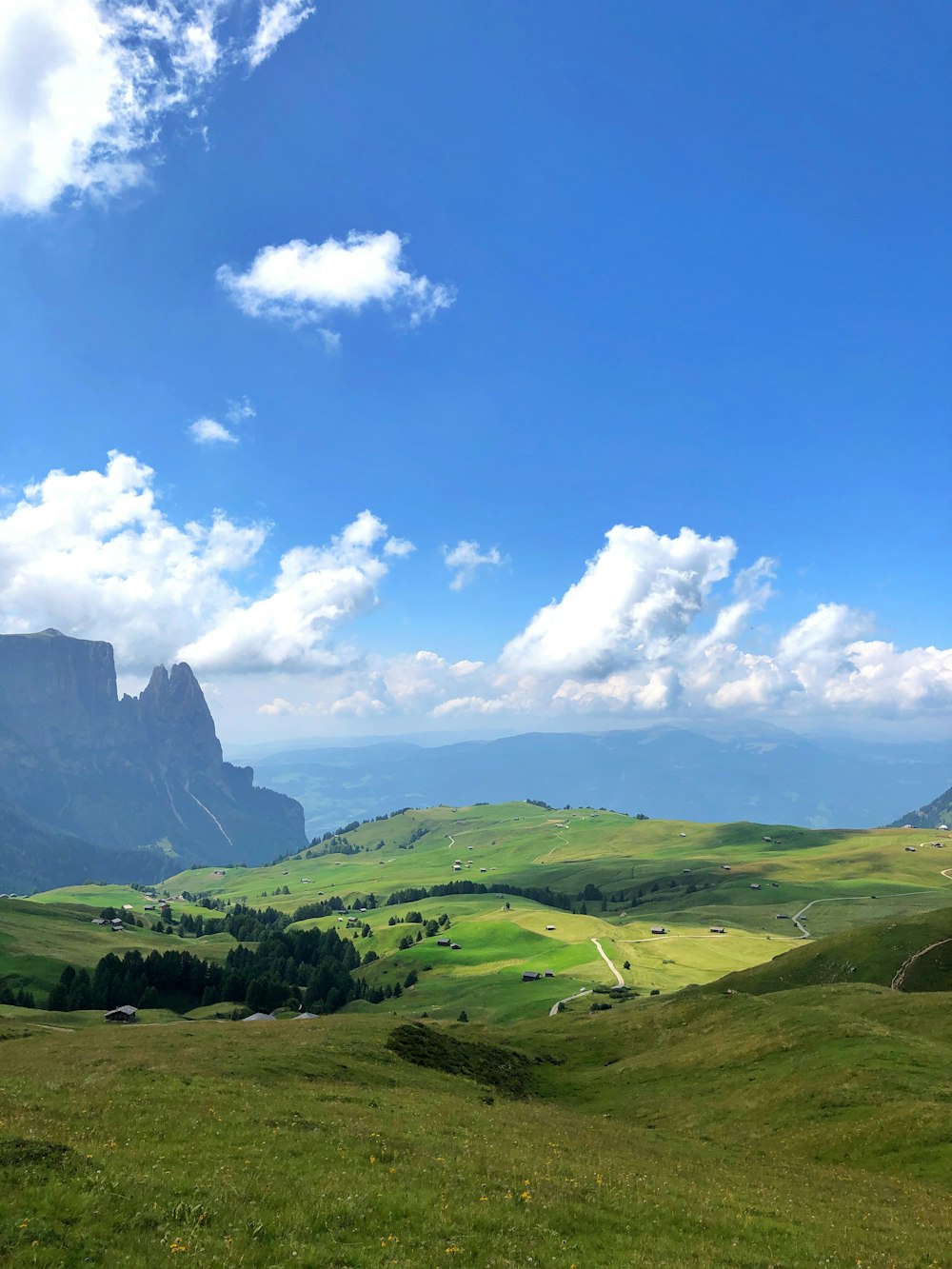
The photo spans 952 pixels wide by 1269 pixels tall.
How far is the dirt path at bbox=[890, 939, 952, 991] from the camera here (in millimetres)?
97812

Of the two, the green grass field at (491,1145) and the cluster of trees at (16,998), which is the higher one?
the green grass field at (491,1145)

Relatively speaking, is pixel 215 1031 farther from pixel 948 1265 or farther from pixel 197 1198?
pixel 948 1265

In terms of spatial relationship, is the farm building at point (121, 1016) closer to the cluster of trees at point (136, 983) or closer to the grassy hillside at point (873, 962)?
the cluster of trees at point (136, 983)

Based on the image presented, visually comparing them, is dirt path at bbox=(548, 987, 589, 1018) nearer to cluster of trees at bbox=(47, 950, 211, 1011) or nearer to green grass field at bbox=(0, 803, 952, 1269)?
green grass field at bbox=(0, 803, 952, 1269)

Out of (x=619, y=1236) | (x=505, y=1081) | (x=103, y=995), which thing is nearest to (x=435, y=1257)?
(x=619, y=1236)

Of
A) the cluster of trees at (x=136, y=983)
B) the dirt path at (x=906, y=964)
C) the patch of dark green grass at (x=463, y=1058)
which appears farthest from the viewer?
the cluster of trees at (x=136, y=983)

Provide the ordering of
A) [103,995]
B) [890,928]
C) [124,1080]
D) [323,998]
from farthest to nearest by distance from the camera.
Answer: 1. [323,998]
2. [103,995]
3. [890,928]
4. [124,1080]

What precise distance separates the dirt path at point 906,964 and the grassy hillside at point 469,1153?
3556cm

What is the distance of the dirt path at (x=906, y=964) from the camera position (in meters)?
97.8

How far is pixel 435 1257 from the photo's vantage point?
723 inches

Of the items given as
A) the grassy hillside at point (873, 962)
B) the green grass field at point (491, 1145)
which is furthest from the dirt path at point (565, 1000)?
the green grass field at point (491, 1145)

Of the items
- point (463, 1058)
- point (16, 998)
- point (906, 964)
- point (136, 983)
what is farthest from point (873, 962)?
point (16, 998)

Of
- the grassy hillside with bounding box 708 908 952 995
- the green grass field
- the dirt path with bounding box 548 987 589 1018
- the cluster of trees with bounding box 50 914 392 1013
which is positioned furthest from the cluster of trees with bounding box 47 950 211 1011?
the grassy hillside with bounding box 708 908 952 995

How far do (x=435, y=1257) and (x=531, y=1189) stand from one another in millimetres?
8421
